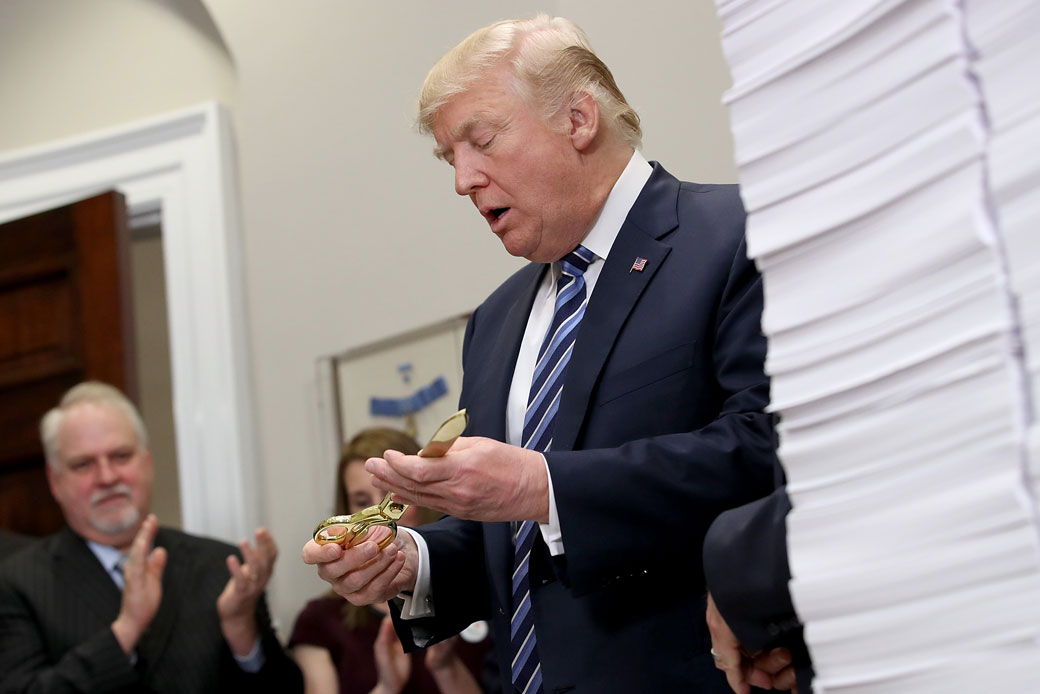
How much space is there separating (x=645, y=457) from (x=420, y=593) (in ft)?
1.74

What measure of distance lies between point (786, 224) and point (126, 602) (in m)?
3.06

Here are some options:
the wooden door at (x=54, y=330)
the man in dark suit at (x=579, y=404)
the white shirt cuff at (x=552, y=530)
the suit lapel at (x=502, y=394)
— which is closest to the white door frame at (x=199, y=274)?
the wooden door at (x=54, y=330)

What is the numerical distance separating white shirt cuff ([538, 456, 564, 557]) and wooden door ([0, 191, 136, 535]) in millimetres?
3149

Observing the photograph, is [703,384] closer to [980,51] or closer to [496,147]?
[496,147]

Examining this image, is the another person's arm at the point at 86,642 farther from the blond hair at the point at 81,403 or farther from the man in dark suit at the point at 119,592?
the blond hair at the point at 81,403

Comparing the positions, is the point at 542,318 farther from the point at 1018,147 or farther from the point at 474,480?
the point at 1018,147

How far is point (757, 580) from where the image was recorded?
1.08 metres

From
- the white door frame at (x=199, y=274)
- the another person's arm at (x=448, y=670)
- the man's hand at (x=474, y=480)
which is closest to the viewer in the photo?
the man's hand at (x=474, y=480)

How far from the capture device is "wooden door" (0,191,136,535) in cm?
445

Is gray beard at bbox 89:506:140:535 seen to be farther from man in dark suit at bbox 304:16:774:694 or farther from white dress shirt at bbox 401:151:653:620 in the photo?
white dress shirt at bbox 401:151:653:620

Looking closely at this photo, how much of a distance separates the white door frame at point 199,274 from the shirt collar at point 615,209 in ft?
9.41

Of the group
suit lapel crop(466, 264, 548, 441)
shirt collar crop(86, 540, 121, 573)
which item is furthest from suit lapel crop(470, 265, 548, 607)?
shirt collar crop(86, 540, 121, 573)

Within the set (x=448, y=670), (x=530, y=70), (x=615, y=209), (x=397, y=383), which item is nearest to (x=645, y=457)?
(x=615, y=209)

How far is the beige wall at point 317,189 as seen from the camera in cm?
423
